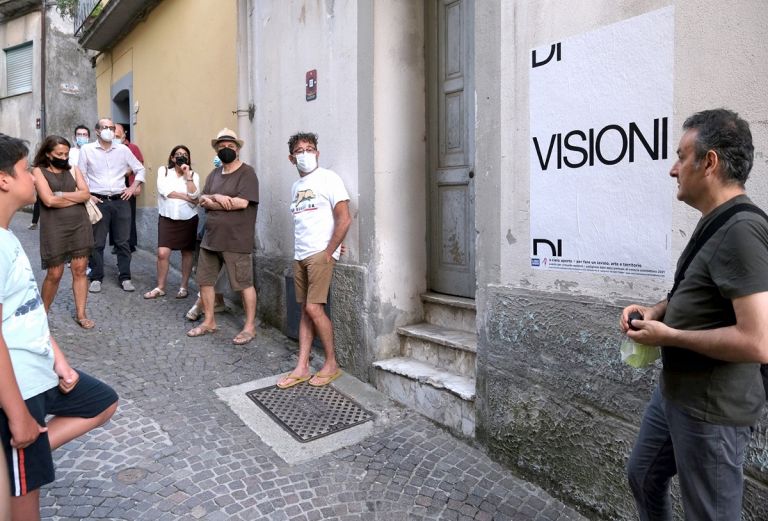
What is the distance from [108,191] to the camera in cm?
677

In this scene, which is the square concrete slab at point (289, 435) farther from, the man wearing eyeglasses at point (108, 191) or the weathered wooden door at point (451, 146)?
the man wearing eyeglasses at point (108, 191)

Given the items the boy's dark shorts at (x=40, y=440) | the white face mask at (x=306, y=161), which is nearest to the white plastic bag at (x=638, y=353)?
the boy's dark shorts at (x=40, y=440)

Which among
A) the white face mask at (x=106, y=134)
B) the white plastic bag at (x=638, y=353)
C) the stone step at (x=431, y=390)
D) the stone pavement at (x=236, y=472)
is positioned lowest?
the stone pavement at (x=236, y=472)

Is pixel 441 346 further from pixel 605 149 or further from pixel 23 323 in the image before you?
pixel 23 323

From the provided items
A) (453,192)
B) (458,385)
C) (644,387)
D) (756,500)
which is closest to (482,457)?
(458,385)

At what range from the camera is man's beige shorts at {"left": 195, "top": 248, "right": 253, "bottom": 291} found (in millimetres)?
5355

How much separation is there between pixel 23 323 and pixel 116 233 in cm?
515

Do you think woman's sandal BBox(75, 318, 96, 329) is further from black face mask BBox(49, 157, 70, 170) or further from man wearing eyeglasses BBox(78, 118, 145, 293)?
black face mask BBox(49, 157, 70, 170)

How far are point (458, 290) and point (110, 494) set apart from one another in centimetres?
268

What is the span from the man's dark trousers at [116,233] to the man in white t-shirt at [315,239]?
3.36 m

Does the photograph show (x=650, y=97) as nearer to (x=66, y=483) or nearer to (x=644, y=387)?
(x=644, y=387)

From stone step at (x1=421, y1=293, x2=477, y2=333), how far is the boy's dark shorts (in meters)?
2.49

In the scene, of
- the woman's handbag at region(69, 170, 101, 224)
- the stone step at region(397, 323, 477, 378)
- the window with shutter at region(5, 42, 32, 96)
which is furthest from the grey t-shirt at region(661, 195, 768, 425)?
the window with shutter at region(5, 42, 32, 96)

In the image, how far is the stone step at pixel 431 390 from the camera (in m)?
3.58
